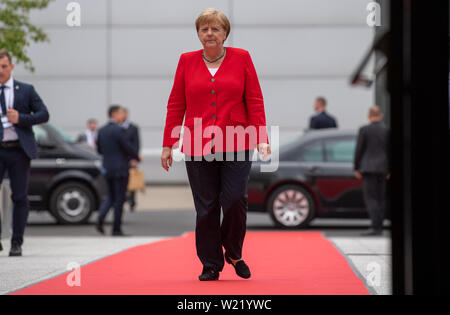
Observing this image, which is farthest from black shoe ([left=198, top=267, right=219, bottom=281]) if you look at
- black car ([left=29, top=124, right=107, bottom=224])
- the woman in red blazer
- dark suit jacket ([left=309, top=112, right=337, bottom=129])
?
dark suit jacket ([left=309, top=112, right=337, bottom=129])

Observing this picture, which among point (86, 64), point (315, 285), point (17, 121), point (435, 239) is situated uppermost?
point (86, 64)

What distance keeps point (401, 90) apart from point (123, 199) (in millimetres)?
8121

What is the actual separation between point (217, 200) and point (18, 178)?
2787 mm

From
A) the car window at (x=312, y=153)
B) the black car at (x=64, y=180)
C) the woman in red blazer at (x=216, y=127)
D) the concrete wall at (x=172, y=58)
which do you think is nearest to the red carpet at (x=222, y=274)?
the woman in red blazer at (x=216, y=127)

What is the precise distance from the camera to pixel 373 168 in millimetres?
11656

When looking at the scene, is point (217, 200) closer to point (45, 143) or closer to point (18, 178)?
point (18, 178)

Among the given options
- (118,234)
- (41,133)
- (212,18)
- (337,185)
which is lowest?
(118,234)

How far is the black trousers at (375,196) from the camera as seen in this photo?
1163 centimetres

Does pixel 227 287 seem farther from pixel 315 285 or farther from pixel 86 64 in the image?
pixel 86 64

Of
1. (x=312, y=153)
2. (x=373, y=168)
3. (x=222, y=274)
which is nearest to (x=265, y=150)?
(x=222, y=274)

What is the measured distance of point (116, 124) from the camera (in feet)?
40.1

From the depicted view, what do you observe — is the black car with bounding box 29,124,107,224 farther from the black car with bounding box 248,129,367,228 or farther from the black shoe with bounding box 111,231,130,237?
the black car with bounding box 248,129,367,228

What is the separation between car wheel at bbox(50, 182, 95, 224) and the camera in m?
13.8
